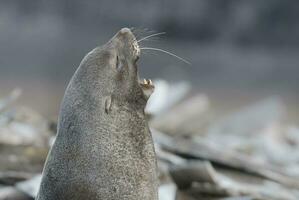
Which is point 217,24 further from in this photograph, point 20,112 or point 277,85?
point 20,112

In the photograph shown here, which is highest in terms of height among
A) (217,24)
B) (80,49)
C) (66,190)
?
(217,24)

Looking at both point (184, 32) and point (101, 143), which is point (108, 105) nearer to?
point (101, 143)

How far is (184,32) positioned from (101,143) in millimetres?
20408

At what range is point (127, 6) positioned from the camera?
81.9 ft

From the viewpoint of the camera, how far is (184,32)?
24797mm

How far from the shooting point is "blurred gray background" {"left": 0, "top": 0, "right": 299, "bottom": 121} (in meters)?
21.7

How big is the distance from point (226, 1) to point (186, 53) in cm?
307

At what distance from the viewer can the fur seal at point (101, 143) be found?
4477 millimetres

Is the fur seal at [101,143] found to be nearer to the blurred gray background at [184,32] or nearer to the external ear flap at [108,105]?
the external ear flap at [108,105]

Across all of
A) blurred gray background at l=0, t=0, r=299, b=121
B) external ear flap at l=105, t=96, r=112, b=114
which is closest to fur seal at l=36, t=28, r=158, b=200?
external ear flap at l=105, t=96, r=112, b=114

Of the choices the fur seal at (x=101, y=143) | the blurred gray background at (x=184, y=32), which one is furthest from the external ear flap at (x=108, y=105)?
the blurred gray background at (x=184, y=32)

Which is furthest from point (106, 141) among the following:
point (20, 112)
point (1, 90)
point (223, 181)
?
point (1, 90)

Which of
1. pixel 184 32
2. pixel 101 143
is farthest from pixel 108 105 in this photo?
pixel 184 32

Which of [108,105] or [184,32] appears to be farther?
[184,32]
